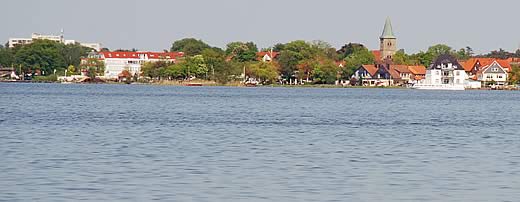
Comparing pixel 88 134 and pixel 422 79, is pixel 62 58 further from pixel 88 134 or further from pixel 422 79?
pixel 88 134

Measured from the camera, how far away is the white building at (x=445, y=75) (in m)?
132

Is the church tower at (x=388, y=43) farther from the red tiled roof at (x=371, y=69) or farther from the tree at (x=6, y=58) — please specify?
the tree at (x=6, y=58)

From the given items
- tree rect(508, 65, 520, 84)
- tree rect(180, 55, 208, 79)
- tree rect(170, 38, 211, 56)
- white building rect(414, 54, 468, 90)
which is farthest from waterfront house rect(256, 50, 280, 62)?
tree rect(508, 65, 520, 84)

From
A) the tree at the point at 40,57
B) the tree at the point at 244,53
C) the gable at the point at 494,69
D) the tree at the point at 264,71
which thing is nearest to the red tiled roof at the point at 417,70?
the gable at the point at 494,69

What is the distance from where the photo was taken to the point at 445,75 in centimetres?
13312

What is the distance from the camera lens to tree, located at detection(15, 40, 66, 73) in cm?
14638

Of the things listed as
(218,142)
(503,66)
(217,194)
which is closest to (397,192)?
(217,194)

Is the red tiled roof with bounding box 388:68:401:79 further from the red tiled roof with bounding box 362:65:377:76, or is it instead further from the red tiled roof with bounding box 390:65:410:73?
the red tiled roof with bounding box 362:65:377:76

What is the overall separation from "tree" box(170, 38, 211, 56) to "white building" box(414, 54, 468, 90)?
35.1 metres

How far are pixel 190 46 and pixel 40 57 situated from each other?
86.1ft

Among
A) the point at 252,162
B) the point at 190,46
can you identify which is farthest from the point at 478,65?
the point at 252,162

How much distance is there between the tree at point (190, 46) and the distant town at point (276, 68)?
0.65 m

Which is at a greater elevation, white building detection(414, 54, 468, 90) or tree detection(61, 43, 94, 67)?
tree detection(61, 43, 94, 67)

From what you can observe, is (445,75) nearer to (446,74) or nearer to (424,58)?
(446,74)
